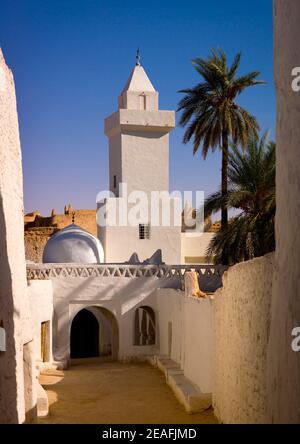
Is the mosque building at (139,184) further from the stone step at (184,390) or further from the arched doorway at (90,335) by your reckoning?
the stone step at (184,390)

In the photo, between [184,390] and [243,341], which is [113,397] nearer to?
[184,390]

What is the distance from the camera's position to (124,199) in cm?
2852

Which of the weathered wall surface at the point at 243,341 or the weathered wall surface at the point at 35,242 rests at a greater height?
the weathered wall surface at the point at 35,242

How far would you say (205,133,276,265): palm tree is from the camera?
21016 millimetres

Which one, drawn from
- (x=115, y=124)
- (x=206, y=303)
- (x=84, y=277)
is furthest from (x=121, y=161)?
(x=206, y=303)

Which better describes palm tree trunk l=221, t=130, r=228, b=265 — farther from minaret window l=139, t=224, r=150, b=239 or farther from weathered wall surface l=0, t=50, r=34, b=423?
weathered wall surface l=0, t=50, r=34, b=423

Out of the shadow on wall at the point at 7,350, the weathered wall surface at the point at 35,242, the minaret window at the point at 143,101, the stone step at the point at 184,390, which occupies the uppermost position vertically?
the minaret window at the point at 143,101

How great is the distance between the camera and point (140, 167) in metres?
29.1

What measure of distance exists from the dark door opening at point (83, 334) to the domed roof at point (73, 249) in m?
4.76

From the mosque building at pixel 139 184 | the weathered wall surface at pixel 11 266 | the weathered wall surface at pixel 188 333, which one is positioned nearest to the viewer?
the weathered wall surface at pixel 11 266

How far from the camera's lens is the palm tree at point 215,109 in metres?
25.7

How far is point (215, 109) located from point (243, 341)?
17457 mm

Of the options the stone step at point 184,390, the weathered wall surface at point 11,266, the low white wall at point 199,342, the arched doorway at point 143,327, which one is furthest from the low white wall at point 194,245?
the weathered wall surface at point 11,266

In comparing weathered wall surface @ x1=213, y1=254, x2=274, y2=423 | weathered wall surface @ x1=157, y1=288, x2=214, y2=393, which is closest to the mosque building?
weathered wall surface @ x1=157, y1=288, x2=214, y2=393
